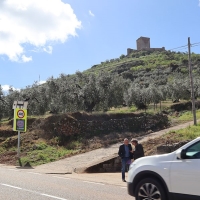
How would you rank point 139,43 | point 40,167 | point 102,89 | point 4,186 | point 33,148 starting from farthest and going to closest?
1. point 139,43
2. point 102,89
3. point 33,148
4. point 40,167
5. point 4,186

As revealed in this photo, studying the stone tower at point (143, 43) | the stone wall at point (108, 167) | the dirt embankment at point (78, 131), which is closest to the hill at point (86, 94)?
the dirt embankment at point (78, 131)

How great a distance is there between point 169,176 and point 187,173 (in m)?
0.38

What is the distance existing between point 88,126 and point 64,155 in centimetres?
512

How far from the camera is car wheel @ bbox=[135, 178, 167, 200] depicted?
18.4ft

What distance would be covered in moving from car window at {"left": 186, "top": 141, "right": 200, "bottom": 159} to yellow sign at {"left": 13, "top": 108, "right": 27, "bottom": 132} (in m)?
17.1

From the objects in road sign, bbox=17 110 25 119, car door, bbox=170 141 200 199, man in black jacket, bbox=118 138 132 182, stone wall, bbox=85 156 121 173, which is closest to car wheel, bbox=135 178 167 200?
car door, bbox=170 141 200 199

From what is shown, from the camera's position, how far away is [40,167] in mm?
17219

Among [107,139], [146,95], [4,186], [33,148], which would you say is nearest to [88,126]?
[107,139]

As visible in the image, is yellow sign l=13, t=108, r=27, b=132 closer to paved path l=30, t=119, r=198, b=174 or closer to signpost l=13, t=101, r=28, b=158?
signpost l=13, t=101, r=28, b=158

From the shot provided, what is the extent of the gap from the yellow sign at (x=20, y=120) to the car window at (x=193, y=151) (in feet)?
56.0

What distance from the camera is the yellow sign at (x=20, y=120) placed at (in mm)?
20891

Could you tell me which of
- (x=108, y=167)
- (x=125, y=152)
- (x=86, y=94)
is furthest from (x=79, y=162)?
(x=86, y=94)

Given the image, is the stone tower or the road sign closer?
the road sign

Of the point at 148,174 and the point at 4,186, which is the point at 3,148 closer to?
the point at 4,186
